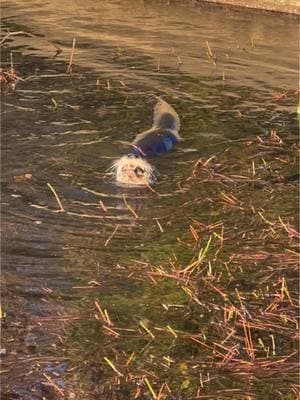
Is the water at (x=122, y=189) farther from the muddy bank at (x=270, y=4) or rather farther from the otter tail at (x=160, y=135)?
the muddy bank at (x=270, y=4)

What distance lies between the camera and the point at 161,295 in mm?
5547

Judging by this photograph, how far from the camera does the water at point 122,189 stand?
15.9 ft

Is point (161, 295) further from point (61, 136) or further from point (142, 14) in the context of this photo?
point (142, 14)

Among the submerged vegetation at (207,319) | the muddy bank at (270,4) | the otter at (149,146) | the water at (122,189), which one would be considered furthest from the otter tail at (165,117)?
the muddy bank at (270,4)

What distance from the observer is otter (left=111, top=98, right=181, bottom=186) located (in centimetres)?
757

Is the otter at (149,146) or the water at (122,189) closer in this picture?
the water at (122,189)

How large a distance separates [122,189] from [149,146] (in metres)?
0.90

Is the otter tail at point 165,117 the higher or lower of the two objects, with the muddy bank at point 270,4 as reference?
higher

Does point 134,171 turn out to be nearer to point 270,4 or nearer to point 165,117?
point 165,117

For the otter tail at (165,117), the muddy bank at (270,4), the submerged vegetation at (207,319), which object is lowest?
the muddy bank at (270,4)

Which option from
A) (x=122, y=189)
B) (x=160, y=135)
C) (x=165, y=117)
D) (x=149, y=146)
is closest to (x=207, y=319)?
(x=122, y=189)

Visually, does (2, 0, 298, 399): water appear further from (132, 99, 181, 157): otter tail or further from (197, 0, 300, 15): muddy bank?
(197, 0, 300, 15): muddy bank

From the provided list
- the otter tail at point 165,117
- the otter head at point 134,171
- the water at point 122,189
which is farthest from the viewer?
the otter tail at point 165,117

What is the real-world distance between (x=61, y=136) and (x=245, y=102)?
2.45 meters
